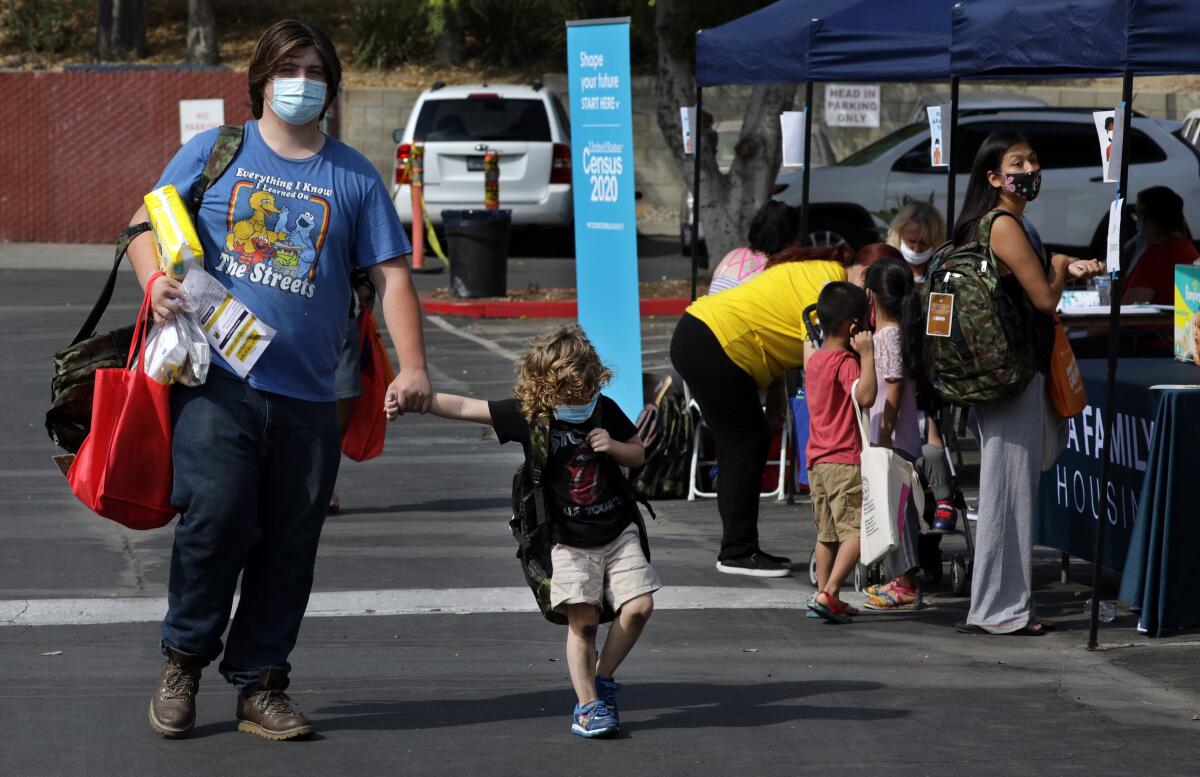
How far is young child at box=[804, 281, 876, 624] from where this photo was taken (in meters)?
7.02

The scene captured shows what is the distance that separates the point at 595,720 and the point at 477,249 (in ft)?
44.4

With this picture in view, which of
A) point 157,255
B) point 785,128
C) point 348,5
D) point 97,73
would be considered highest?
point 348,5

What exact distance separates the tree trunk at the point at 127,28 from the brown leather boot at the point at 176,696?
29028 millimetres

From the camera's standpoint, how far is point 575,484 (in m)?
5.32

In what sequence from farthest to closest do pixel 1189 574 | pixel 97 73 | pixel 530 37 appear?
1. pixel 530 37
2. pixel 97 73
3. pixel 1189 574

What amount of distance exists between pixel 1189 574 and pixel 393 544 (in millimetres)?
3825

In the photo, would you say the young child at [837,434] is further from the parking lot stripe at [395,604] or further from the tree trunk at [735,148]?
→ the tree trunk at [735,148]

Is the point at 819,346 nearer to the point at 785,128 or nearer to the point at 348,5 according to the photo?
the point at 785,128

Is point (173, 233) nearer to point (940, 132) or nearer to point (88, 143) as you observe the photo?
point (940, 132)

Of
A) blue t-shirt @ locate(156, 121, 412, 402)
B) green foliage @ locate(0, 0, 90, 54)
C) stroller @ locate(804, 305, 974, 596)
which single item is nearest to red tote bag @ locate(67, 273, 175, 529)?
blue t-shirt @ locate(156, 121, 412, 402)

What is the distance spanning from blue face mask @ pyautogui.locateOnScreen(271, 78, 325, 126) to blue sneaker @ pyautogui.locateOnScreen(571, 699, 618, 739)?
2039mm

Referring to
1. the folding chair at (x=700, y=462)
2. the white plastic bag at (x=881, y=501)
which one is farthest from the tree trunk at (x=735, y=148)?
the white plastic bag at (x=881, y=501)

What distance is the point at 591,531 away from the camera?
5.30 meters

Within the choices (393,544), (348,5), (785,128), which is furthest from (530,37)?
(393,544)
